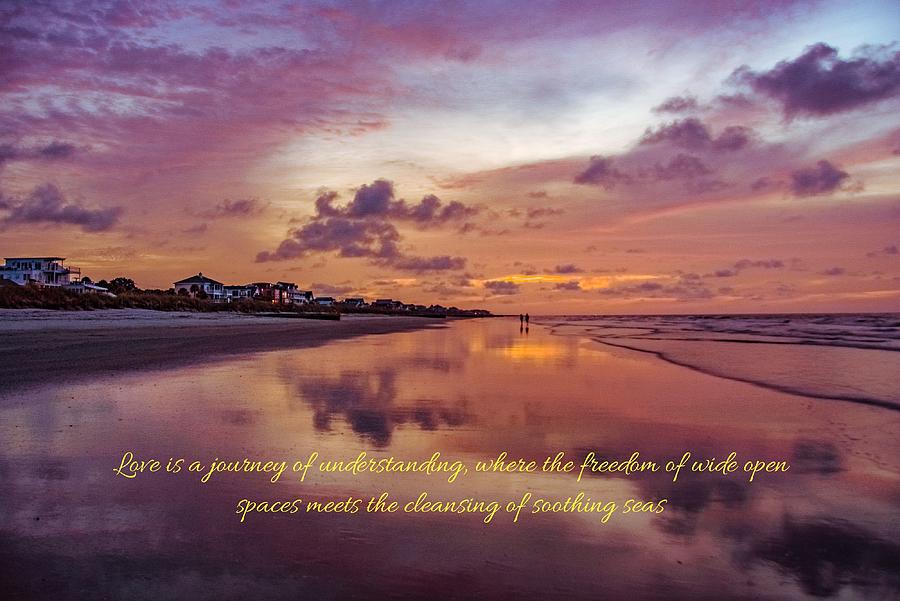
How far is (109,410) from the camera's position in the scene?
10.4 m

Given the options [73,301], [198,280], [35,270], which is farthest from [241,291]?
[73,301]

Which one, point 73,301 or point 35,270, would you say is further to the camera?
point 35,270

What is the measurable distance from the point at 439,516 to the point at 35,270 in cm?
10674

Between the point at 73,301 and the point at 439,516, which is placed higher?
the point at 73,301

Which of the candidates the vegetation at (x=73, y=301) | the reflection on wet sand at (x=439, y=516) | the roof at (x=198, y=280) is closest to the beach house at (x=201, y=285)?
the roof at (x=198, y=280)

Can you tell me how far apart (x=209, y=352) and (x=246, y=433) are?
1603 cm

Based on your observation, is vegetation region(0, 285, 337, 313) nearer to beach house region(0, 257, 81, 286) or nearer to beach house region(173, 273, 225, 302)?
beach house region(0, 257, 81, 286)

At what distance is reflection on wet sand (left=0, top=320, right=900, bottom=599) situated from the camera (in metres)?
4.32

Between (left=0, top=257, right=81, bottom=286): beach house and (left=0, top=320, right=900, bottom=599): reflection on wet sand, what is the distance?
95106 mm

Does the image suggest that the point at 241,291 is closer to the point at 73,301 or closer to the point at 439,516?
the point at 73,301

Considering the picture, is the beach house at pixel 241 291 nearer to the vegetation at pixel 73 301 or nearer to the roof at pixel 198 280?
the roof at pixel 198 280

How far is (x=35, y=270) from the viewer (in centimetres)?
9106

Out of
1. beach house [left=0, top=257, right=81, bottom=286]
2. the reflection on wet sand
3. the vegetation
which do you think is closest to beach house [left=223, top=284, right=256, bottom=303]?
beach house [left=0, top=257, right=81, bottom=286]

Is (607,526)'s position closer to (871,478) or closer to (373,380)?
(871,478)
